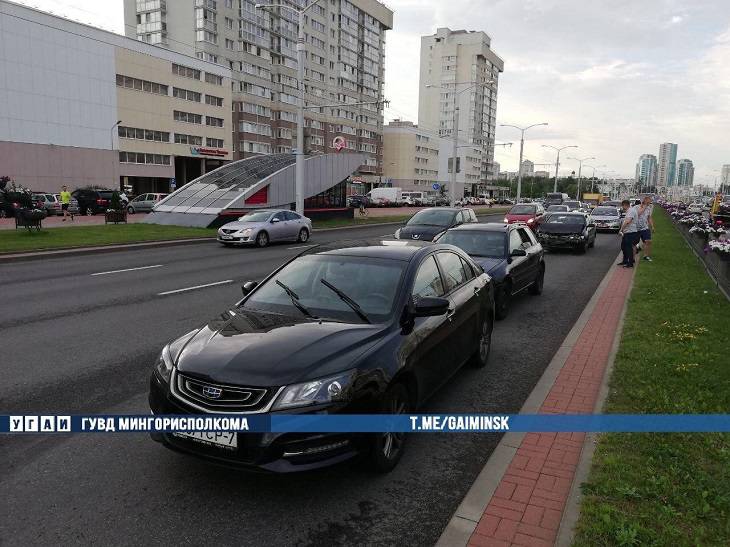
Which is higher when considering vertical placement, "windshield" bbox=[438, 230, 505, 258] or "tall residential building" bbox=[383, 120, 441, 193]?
"tall residential building" bbox=[383, 120, 441, 193]

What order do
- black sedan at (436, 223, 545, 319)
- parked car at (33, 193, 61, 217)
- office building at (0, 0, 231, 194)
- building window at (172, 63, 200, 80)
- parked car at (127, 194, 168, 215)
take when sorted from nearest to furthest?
1. black sedan at (436, 223, 545, 319)
2. parked car at (33, 193, 61, 217)
3. parked car at (127, 194, 168, 215)
4. office building at (0, 0, 231, 194)
5. building window at (172, 63, 200, 80)

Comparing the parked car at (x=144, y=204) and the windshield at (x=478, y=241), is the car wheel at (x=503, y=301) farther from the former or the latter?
the parked car at (x=144, y=204)


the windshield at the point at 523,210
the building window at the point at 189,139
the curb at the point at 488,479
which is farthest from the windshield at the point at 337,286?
the building window at the point at 189,139

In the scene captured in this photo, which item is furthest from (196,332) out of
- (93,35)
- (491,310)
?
(93,35)

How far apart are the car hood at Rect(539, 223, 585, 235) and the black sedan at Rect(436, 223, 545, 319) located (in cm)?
904

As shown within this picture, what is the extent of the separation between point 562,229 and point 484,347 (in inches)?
566

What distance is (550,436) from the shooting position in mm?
4480

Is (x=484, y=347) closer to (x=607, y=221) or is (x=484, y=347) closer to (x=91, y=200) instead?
(x=607, y=221)

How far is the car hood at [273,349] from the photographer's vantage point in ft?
11.4

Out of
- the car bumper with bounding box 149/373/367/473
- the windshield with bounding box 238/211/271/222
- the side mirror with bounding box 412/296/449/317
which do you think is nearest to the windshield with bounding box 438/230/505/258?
the side mirror with bounding box 412/296/449/317

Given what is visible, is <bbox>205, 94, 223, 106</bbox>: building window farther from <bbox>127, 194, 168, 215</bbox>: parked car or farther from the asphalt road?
the asphalt road

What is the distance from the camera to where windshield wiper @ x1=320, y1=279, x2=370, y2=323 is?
4.32m

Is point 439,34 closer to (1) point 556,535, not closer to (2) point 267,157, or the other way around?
(2) point 267,157

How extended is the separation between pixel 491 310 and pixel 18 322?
6.89 m
